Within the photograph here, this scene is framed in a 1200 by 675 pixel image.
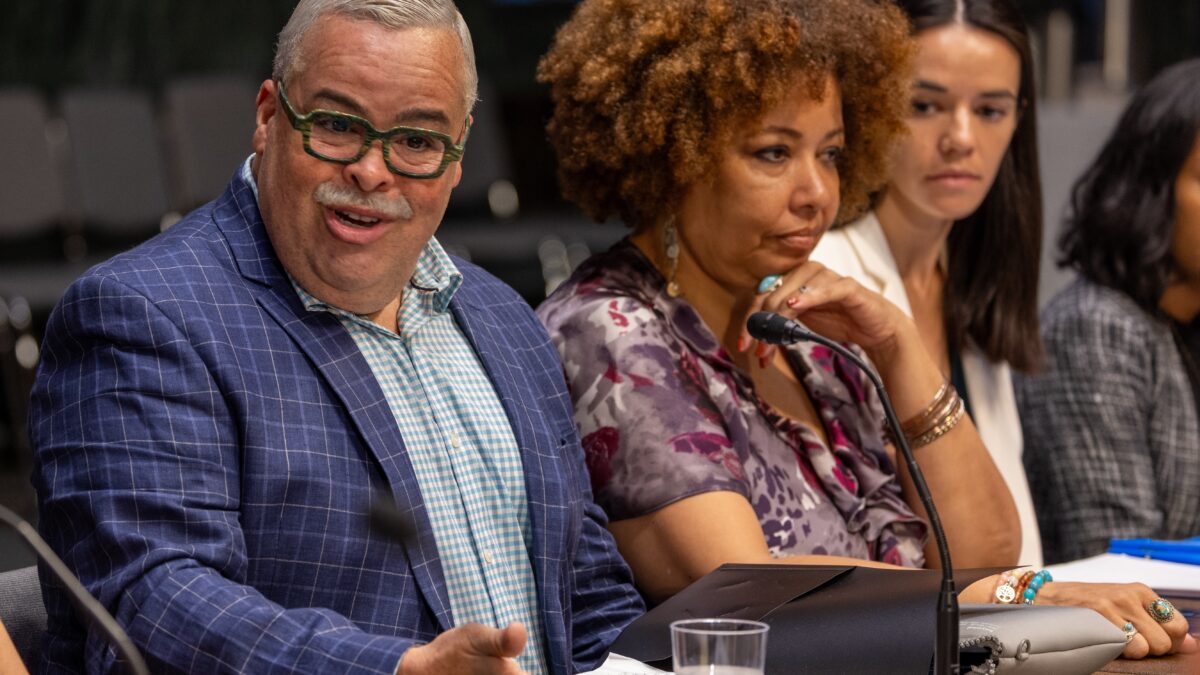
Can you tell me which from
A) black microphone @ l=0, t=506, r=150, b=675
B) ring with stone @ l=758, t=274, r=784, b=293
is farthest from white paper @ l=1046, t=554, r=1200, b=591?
black microphone @ l=0, t=506, r=150, b=675

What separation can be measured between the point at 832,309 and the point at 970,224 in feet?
3.00

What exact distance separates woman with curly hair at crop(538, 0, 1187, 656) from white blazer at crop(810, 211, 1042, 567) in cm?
38

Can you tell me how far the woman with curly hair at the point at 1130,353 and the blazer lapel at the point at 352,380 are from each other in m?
1.69

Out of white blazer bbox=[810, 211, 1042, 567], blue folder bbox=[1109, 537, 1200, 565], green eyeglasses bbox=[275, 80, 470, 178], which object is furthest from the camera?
white blazer bbox=[810, 211, 1042, 567]

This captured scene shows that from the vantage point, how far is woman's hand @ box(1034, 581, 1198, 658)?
1910mm

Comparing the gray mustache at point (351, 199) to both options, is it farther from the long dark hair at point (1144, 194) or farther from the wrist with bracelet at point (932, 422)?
the long dark hair at point (1144, 194)

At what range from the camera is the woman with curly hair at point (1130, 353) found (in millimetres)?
3055

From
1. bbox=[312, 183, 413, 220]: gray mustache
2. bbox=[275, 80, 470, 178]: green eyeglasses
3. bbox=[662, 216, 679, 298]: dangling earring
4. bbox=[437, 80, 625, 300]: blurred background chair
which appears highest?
bbox=[275, 80, 470, 178]: green eyeglasses

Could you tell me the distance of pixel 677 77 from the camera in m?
2.28

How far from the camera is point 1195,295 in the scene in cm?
325

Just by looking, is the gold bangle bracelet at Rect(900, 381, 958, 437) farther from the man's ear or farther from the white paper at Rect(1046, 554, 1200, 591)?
the man's ear

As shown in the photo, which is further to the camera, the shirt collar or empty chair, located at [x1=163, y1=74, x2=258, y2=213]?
empty chair, located at [x1=163, y1=74, x2=258, y2=213]

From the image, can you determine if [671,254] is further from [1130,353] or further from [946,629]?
[1130,353]

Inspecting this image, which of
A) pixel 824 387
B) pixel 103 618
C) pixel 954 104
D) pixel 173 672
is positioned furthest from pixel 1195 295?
pixel 103 618
